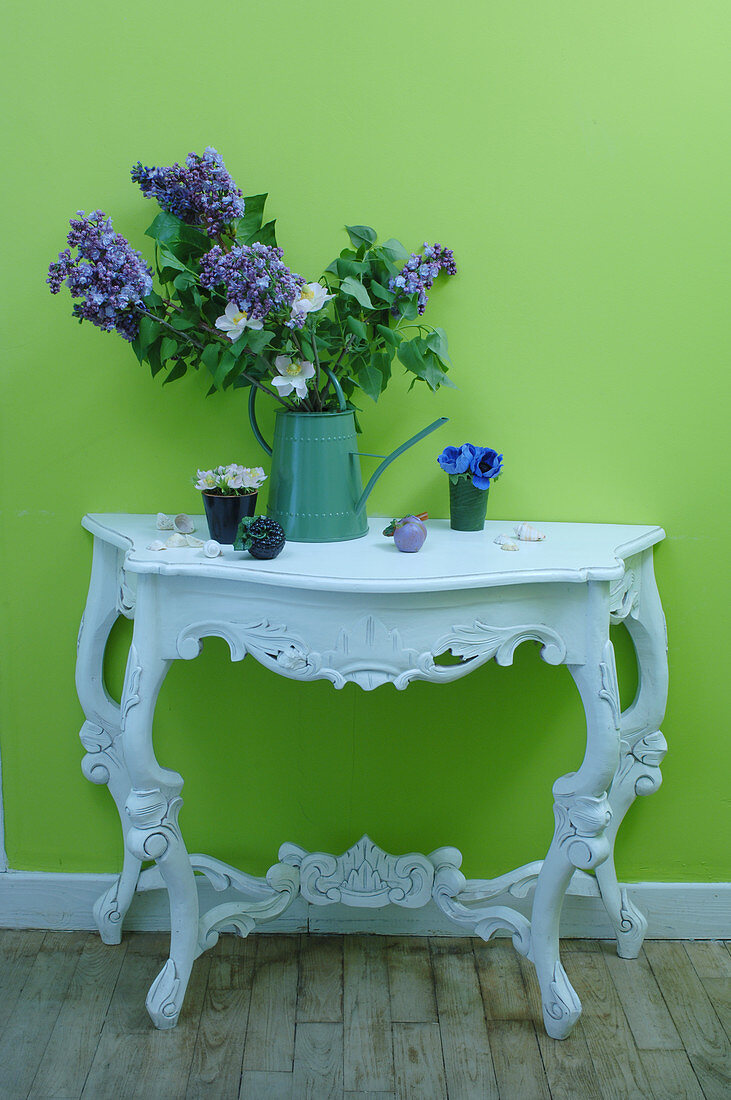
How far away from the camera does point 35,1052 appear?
1511 millimetres

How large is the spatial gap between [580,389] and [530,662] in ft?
1.72

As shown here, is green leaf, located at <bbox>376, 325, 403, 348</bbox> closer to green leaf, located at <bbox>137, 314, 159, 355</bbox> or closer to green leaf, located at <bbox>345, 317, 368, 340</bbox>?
green leaf, located at <bbox>345, 317, 368, 340</bbox>

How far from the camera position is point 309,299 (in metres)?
1.40

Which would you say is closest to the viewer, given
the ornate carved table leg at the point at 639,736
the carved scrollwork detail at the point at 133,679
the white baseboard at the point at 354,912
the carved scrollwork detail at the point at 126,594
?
the carved scrollwork detail at the point at 133,679

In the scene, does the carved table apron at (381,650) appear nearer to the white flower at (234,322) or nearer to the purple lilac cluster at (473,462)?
the purple lilac cluster at (473,462)

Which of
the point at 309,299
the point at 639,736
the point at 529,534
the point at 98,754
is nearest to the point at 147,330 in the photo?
the point at 309,299

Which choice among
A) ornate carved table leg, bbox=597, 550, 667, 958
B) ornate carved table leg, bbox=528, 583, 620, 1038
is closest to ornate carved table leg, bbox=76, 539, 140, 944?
ornate carved table leg, bbox=528, 583, 620, 1038

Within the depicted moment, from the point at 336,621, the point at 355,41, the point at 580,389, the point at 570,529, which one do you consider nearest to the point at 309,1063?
the point at 336,621

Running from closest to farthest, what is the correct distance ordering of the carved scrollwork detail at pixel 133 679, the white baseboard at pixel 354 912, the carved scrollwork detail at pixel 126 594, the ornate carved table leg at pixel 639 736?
the carved scrollwork detail at pixel 133 679 → the carved scrollwork detail at pixel 126 594 → the ornate carved table leg at pixel 639 736 → the white baseboard at pixel 354 912

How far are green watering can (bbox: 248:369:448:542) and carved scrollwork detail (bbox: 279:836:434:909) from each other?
0.63 meters

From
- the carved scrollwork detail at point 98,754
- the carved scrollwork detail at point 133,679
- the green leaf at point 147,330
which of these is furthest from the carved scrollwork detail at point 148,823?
the green leaf at point 147,330

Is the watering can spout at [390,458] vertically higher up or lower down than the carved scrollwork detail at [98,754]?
higher up

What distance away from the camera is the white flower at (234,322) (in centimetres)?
138

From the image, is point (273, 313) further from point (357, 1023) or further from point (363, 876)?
point (357, 1023)
